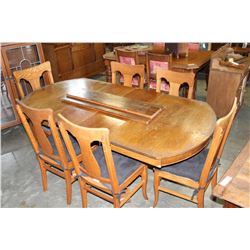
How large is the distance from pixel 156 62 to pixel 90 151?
6.32 feet

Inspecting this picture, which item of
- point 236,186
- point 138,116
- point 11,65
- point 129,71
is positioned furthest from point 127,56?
point 236,186

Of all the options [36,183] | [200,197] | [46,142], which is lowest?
[36,183]

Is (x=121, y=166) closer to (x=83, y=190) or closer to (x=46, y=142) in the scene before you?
→ (x=83, y=190)

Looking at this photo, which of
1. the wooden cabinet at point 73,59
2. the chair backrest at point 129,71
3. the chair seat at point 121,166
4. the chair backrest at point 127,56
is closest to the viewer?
the chair seat at point 121,166

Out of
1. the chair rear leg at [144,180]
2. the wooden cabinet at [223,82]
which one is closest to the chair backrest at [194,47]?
the wooden cabinet at [223,82]

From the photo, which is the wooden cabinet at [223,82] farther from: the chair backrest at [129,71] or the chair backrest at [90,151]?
the chair backrest at [90,151]

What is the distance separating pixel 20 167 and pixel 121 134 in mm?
1515

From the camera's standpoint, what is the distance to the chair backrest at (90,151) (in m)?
1.44

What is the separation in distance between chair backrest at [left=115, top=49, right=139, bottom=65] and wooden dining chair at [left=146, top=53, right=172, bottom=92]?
0.19 metres

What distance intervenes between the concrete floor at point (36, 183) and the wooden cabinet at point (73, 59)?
165 cm

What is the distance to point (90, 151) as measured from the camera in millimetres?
1579

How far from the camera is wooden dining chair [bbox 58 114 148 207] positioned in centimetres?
149

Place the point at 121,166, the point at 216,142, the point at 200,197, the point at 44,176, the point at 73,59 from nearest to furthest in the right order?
the point at 216,142 < the point at 200,197 < the point at 121,166 < the point at 44,176 < the point at 73,59

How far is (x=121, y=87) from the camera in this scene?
2.52m
